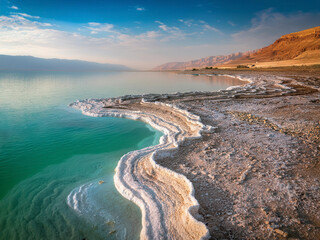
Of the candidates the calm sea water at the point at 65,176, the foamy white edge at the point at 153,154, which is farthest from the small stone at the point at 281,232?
the calm sea water at the point at 65,176

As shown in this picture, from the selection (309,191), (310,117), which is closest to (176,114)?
(310,117)

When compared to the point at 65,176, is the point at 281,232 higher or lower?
higher

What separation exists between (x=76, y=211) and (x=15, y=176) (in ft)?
8.90

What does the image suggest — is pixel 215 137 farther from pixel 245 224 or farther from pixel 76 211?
pixel 76 211

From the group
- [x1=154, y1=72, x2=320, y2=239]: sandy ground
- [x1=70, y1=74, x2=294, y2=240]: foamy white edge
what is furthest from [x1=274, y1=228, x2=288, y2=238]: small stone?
[x1=70, y1=74, x2=294, y2=240]: foamy white edge

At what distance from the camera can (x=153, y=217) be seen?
3.21 m

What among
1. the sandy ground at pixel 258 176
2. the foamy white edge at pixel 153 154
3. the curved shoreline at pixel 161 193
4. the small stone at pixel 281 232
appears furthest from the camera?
the foamy white edge at pixel 153 154

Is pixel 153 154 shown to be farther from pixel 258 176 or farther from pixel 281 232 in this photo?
pixel 281 232

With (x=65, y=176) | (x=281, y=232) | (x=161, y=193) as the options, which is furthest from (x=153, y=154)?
(x=281, y=232)

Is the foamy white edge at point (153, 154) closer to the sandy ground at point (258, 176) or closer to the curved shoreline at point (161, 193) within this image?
the curved shoreline at point (161, 193)

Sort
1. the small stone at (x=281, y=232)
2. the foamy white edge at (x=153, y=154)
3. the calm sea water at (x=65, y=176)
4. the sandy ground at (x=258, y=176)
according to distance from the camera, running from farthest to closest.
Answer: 1. the calm sea water at (x=65, y=176)
2. the foamy white edge at (x=153, y=154)
3. the sandy ground at (x=258, y=176)
4. the small stone at (x=281, y=232)

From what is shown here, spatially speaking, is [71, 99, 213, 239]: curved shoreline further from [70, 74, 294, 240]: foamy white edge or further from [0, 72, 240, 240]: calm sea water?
[0, 72, 240, 240]: calm sea water

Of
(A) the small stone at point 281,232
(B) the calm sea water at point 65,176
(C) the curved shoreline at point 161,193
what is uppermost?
(A) the small stone at point 281,232

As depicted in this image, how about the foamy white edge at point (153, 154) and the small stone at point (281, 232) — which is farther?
the foamy white edge at point (153, 154)
